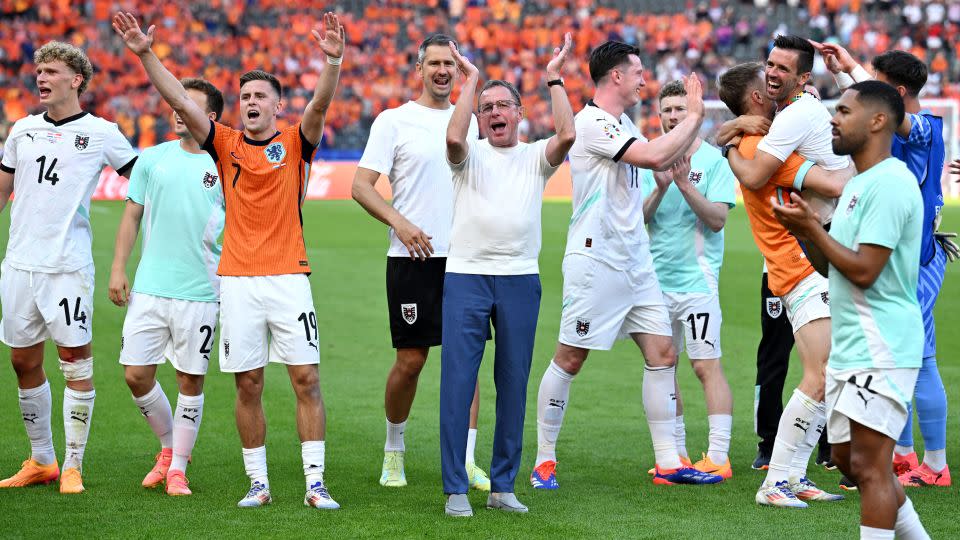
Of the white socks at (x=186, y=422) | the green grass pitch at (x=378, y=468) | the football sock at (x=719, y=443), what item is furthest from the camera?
the football sock at (x=719, y=443)

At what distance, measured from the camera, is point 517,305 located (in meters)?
6.30

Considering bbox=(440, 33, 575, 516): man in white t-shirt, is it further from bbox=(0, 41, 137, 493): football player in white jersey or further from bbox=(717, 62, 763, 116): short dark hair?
bbox=(0, 41, 137, 493): football player in white jersey

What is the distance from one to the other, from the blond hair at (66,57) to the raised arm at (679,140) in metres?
3.17

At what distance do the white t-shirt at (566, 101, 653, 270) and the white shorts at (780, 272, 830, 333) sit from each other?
99 centimetres

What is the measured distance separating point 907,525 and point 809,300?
166 centimetres

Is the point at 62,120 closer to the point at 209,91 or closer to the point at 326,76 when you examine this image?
the point at 209,91

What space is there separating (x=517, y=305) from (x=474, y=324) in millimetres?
238

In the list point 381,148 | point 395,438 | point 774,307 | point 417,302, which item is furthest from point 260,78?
point 774,307

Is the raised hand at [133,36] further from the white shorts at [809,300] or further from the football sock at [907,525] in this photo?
the football sock at [907,525]

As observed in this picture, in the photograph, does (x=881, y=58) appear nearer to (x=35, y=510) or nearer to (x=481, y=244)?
(x=481, y=244)

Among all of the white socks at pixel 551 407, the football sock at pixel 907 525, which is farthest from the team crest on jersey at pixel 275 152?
the football sock at pixel 907 525

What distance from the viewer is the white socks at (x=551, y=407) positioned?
713cm

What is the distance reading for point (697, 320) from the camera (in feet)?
25.0

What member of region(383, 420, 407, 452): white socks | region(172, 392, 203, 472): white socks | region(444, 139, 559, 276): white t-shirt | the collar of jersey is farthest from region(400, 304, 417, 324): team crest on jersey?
the collar of jersey
